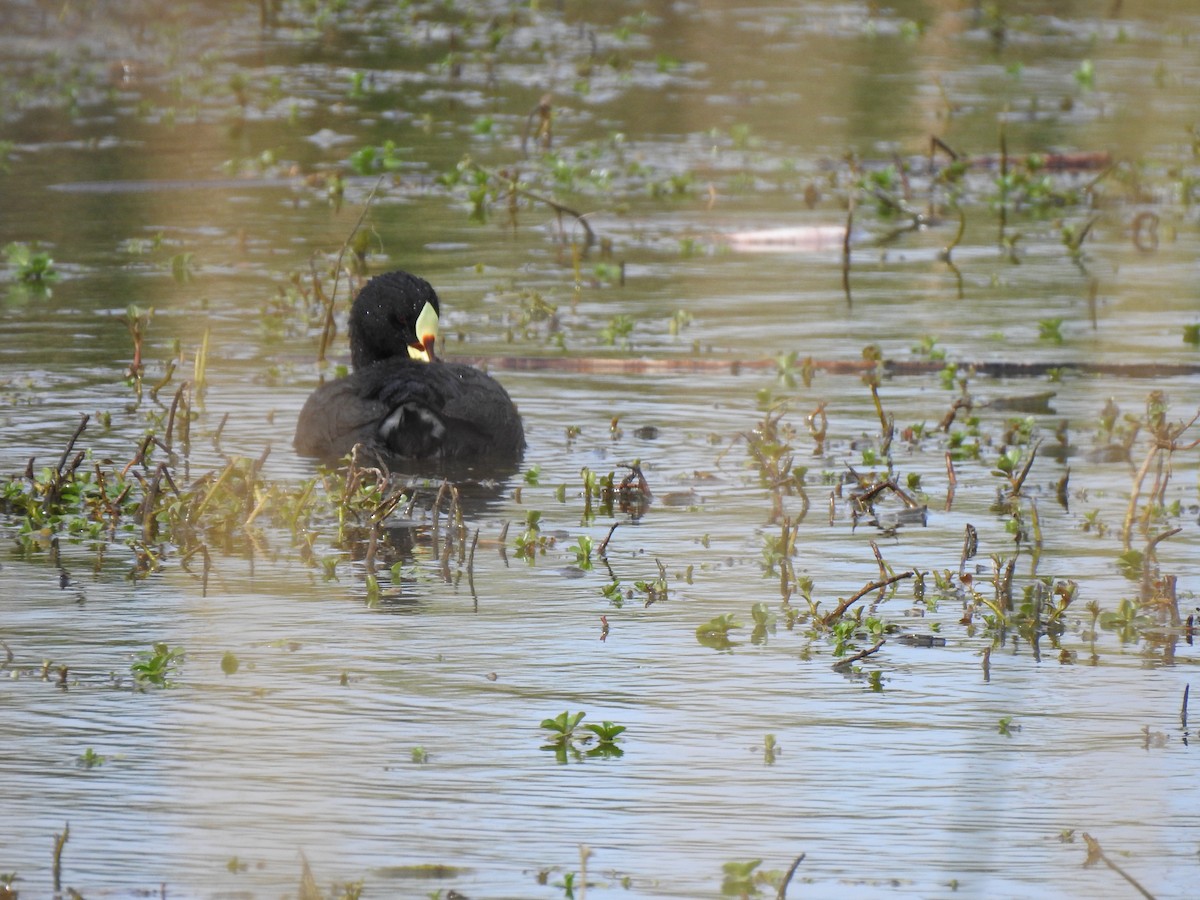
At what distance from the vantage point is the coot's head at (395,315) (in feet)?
33.6

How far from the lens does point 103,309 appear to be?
1227 centimetres

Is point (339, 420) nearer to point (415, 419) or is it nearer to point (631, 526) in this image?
point (415, 419)

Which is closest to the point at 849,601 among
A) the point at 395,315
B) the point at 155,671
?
the point at 155,671

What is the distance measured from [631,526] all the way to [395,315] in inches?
96.2

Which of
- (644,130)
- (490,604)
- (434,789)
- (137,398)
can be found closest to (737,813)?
(434,789)

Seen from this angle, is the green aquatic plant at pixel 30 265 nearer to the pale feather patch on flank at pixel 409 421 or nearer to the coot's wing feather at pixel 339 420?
the coot's wing feather at pixel 339 420

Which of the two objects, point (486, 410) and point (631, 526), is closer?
point (631, 526)

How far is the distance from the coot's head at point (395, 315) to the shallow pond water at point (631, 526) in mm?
487

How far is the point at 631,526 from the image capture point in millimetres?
8180

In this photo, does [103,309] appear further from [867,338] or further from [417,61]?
[417,61]

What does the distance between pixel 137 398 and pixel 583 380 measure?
210 cm

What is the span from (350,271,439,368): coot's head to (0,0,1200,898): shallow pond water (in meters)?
0.49

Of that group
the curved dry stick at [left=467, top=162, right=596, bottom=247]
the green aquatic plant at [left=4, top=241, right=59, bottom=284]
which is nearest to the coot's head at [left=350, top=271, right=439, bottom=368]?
the curved dry stick at [left=467, top=162, right=596, bottom=247]

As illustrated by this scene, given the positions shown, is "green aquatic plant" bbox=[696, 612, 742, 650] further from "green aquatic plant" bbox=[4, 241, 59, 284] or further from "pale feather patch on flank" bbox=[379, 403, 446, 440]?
"green aquatic plant" bbox=[4, 241, 59, 284]
